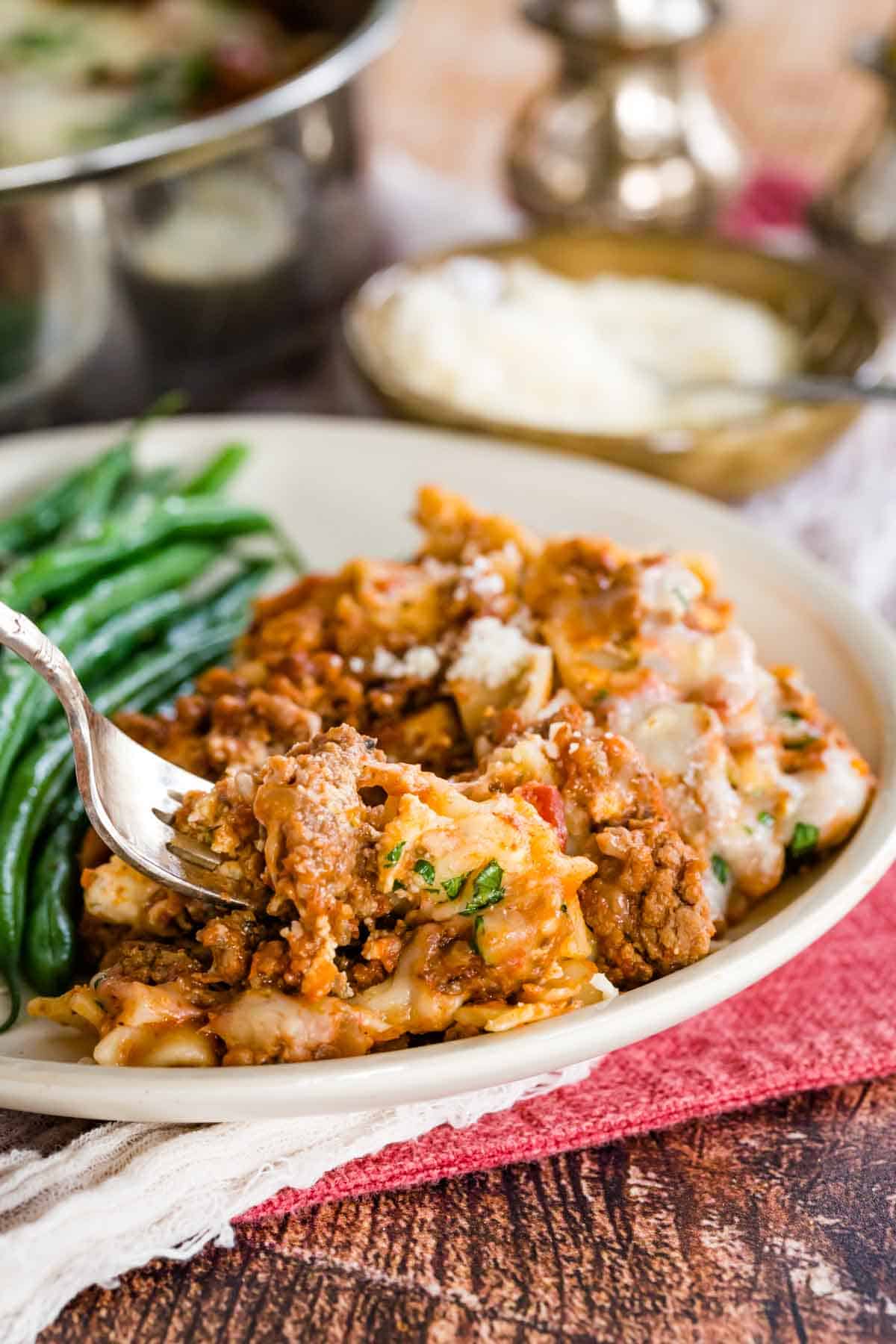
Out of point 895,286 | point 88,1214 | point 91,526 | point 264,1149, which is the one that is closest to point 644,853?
point 264,1149

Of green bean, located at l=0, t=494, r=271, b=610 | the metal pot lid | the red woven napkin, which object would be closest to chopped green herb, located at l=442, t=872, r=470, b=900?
the red woven napkin

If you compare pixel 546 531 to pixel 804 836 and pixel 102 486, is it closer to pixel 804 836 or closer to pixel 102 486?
pixel 102 486

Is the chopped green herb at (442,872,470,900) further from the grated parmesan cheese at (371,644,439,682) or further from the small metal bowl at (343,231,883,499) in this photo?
the small metal bowl at (343,231,883,499)

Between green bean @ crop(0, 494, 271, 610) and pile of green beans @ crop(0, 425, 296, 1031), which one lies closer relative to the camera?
pile of green beans @ crop(0, 425, 296, 1031)

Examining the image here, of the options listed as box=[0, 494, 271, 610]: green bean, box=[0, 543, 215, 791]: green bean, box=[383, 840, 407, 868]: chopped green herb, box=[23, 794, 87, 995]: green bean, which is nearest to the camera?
box=[383, 840, 407, 868]: chopped green herb

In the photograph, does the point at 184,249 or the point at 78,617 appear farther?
the point at 184,249

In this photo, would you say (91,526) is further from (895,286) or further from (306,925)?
(895,286)

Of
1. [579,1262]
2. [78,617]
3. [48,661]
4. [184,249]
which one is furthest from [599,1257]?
[184,249]
